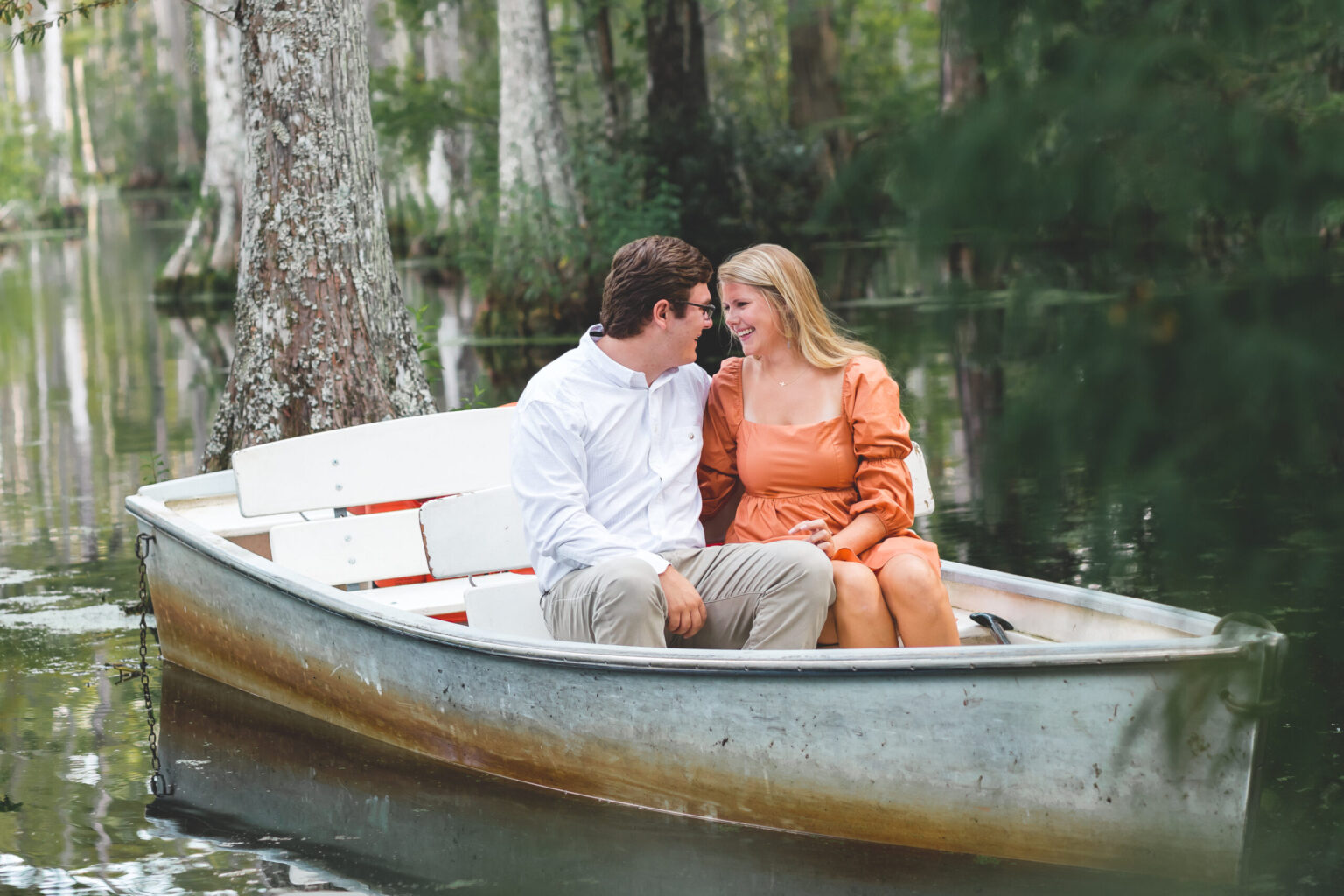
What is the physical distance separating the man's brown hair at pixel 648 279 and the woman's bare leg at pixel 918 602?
0.85 metres

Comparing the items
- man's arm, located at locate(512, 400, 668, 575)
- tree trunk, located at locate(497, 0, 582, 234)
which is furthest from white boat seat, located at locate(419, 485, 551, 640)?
tree trunk, located at locate(497, 0, 582, 234)

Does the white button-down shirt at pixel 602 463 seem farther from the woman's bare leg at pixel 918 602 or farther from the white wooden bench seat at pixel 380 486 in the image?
the white wooden bench seat at pixel 380 486

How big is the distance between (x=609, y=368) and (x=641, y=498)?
36cm

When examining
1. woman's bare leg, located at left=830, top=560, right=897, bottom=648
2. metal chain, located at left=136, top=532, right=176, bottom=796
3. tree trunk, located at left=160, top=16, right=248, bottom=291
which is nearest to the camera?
woman's bare leg, located at left=830, top=560, right=897, bottom=648

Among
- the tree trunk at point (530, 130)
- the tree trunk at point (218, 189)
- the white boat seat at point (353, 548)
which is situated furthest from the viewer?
Result: the tree trunk at point (218, 189)

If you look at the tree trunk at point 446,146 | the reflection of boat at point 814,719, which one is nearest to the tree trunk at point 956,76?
the reflection of boat at point 814,719

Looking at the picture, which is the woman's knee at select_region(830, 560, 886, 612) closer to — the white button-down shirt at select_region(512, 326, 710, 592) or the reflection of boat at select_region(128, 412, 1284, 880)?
the reflection of boat at select_region(128, 412, 1284, 880)

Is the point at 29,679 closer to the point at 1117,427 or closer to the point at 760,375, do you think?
the point at 760,375

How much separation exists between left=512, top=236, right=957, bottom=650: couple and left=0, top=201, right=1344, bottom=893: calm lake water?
0.75 feet

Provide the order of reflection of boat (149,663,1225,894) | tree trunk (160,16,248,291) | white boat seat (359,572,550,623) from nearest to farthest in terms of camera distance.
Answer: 1. reflection of boat (149,663,1225,894)
2. white boat seat (359,572,550,623)
3. tree trunk (160,16,248,291)

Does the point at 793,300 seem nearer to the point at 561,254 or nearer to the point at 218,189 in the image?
the point at 561,254

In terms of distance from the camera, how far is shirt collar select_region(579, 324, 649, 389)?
436cm

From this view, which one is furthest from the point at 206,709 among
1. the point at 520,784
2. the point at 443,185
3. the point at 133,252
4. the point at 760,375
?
the point at 133,252

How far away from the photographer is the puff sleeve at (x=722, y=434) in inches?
176
